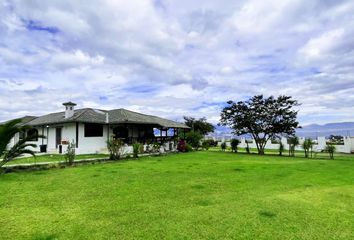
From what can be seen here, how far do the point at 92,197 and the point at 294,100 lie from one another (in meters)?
22.5

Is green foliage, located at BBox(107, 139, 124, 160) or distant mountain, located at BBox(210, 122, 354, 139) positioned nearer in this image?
green foliage, located at BBox(107, 139, 124, 160)

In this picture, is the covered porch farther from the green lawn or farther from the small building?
the green lawn

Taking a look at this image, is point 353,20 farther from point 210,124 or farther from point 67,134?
point 210,124

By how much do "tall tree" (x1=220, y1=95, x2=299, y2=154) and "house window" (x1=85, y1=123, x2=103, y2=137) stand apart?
1321 cm

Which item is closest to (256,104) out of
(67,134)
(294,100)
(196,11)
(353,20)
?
(294,100)

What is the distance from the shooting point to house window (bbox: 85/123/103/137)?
21234 millimetres

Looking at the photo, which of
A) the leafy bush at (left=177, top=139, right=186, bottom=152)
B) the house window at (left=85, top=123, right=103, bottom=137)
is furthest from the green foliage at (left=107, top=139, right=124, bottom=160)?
the leafy bush at (left=177, top=139, right=186, bottom=152)

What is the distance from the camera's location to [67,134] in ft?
70.0

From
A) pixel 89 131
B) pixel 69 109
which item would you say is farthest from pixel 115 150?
pixel 69 109

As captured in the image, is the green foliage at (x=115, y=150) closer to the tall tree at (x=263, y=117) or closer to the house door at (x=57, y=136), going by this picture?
the house door at (x=57, y=136)

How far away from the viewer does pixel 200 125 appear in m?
43.3

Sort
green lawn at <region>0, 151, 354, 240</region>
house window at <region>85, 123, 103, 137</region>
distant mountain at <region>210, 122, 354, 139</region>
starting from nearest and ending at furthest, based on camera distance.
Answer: green lawn at <region>0, 151, 354, 240</region> → house window at <region>85, 123, 103, 137</region> → distant mountain at <region>210, 122, 354, 139</region>

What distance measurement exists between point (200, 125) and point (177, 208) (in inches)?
1477

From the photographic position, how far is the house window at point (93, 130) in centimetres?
2123
